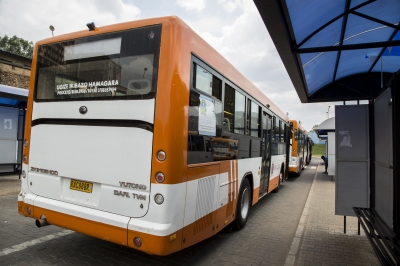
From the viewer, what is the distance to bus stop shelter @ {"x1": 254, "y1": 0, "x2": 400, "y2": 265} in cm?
347

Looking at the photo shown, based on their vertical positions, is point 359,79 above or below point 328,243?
above

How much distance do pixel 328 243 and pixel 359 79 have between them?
4.06 m

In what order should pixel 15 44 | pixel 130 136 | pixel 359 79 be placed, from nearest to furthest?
pixel 130 136
pixel 359 79
pixel 15 44

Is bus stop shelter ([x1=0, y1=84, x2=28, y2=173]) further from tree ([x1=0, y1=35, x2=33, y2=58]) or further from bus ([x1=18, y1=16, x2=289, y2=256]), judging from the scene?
tree ([x1=0, y1=35, x2=33, y2=58])

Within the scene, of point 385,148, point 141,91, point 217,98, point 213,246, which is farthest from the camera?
point 213,246

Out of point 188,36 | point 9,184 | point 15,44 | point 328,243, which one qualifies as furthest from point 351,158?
point 15,44

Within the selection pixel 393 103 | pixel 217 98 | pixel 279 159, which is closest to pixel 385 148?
pixel 393 103

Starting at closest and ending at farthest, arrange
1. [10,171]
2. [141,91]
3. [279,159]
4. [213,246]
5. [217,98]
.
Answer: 1. [141,91]
2. [217,98]
3. [213,246]
4. [279,159]
5. [10,171]

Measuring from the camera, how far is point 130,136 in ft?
10.5

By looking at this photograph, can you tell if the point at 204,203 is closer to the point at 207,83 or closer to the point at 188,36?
the point at 207,83

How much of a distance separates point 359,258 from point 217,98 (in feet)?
11.0

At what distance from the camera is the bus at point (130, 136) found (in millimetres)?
3057

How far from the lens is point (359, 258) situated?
4.22 metres

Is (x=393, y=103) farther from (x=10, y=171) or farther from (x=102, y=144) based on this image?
(x=10, y=171)
